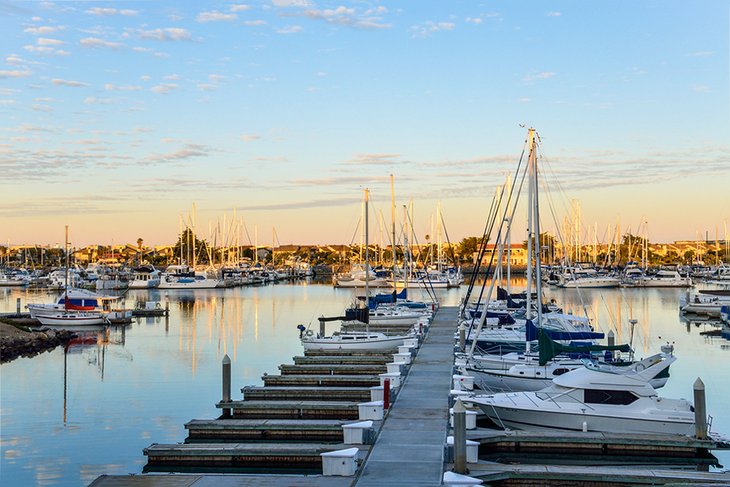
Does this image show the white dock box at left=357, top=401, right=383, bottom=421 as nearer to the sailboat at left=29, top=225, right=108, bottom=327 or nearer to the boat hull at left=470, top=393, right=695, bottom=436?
the boat hull at left=470, top=393, right=695, bottom=436

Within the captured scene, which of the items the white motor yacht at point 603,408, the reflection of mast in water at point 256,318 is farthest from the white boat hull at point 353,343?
the reflection of mast in water at point 256,318

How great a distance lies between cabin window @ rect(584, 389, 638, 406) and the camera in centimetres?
2405

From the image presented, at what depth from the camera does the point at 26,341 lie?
170ft

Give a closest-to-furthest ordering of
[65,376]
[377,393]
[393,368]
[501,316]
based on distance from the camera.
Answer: [377,393] < [393,368] < [65,376] < [501,316]

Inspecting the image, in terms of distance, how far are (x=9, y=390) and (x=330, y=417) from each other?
18.4m

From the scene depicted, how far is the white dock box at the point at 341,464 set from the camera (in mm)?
18062

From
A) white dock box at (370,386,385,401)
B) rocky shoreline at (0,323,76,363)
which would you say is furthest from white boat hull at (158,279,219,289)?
white dock box at (370,386,385,401)

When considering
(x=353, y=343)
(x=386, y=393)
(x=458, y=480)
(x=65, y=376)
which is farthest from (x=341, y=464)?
(x=65, y=376)

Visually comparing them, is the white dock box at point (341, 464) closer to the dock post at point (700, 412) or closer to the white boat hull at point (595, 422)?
the white boat hull at point (595, 422)

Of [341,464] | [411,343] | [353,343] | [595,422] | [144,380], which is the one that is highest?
[411,343]

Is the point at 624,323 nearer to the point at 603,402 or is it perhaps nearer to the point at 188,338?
the point at 188,338

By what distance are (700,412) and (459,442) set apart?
8456mm

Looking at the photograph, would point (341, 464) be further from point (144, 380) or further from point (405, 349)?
point (144, 380)

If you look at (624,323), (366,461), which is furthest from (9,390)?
(624,323)
